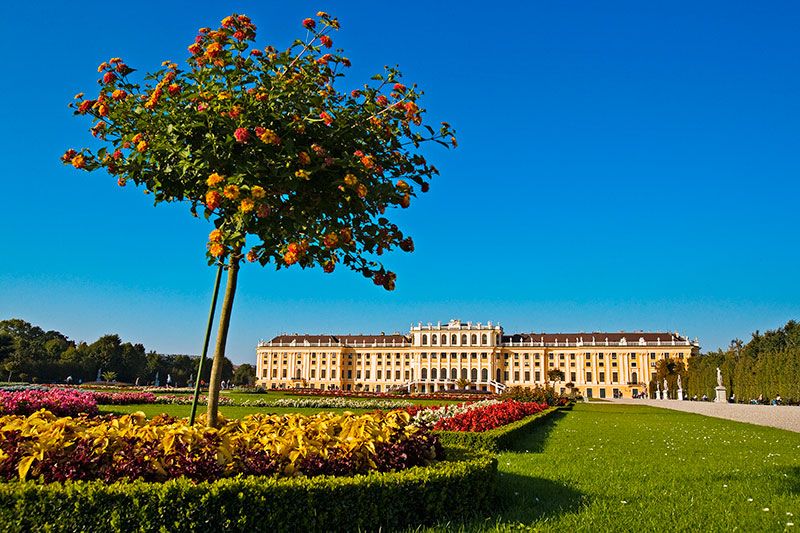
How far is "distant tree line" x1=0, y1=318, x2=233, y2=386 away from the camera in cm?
4825

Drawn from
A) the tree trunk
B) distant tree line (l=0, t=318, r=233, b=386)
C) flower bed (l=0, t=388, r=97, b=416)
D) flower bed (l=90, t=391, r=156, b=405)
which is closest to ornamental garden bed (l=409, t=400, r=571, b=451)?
the tree trunk

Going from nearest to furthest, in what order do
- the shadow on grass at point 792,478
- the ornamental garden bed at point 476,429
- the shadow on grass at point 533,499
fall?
the shadow on grass at point 533,499
the shadow on grass at point 792,478
the ornamental garden bed at point 476,429

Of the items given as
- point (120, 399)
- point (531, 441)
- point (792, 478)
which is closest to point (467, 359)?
point (120, 399)

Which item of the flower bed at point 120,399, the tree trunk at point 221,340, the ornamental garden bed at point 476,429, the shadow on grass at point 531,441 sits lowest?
the flower bed at point 120,399

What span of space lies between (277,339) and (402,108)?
320ft

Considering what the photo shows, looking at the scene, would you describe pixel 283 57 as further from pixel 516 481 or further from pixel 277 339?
pixel 277 339

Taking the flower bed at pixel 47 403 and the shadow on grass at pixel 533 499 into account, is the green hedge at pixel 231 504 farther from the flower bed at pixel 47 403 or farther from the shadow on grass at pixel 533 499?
the flower bed at pixel 47 403

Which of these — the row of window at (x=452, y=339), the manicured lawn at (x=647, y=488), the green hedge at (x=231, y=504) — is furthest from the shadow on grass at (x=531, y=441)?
the row of window at (x=452, y=339)

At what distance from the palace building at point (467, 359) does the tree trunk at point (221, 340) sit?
71731mm

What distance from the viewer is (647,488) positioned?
213 inches

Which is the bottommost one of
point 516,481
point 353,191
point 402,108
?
point 516,481

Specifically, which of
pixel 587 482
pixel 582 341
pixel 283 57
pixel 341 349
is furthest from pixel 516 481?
pixel 341 349

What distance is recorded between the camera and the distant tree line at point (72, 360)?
158 ft

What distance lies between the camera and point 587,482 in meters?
5.66
